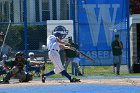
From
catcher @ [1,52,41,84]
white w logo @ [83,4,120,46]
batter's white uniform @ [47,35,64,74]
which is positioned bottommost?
catcher @ [1,52,41,84]

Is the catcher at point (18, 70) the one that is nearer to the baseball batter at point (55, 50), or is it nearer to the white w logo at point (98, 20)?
the baseball batter at point (55, 50)

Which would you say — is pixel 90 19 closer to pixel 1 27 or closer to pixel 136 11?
pixel 1 27

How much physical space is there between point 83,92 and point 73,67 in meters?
8.52

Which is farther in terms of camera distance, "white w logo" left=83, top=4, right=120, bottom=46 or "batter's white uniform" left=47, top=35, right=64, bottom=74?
"white w logo" left=83, top=4, right=120, bottom=46

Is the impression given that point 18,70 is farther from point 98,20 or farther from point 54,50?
point 98,20

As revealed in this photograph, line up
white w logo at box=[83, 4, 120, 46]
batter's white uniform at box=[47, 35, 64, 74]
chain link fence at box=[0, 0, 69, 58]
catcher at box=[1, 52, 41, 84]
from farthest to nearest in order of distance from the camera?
1. white w logo at box=[83, 4, 120, 46]
2. chain link fence at box=[0, 0, 69, 58]
3. catcher at box=[1, 52, 41, 84]
4. batter's white uniform at box=[47, 35, 64, 74]

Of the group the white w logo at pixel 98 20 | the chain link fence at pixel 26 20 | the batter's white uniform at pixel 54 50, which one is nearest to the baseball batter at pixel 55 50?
the batter's white uniform at pixel 54 50

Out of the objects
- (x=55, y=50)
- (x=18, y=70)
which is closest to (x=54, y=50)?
(x=55, y=50)

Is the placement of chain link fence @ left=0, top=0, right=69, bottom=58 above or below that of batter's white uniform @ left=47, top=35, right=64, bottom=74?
above

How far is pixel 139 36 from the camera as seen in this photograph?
83.7ft

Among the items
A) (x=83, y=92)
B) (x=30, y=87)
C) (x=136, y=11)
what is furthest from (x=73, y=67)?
(x=136, y=11)

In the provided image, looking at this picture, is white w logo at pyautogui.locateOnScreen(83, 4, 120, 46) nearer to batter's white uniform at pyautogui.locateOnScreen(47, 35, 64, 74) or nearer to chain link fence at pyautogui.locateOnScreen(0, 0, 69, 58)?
chain link fence at pyautogui.locateOnScreen(0, 0, 69, 58)

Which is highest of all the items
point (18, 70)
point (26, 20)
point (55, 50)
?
point (26, 20)

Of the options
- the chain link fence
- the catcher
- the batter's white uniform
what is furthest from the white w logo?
the batter's white uniform
